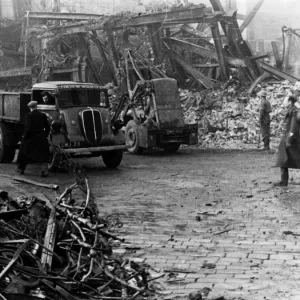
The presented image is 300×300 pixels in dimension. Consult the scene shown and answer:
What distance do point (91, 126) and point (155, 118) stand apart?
4.18 m

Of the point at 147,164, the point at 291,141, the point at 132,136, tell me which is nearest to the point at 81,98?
the point at 147,164

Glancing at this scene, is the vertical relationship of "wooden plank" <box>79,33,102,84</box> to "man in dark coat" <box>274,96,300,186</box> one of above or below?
above

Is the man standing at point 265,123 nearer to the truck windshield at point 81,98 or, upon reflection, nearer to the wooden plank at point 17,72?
the truck windshield at point 81,98

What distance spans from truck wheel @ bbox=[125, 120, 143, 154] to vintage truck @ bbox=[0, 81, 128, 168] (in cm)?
288

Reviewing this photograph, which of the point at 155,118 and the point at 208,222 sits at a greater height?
the point at 155,118

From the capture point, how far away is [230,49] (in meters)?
24.6

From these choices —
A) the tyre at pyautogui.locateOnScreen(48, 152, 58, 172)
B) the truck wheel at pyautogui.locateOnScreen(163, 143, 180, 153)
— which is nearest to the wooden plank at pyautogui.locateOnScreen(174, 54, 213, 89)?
the truck wheel at pyautogui.locateOnScreen(163, 143, 180, 153)

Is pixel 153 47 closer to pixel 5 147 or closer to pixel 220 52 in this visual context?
pixel 220 52

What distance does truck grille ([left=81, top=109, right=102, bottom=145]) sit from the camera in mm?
14400

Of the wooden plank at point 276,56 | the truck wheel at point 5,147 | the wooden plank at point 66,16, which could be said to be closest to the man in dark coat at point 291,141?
the truck wheel at point 5,147

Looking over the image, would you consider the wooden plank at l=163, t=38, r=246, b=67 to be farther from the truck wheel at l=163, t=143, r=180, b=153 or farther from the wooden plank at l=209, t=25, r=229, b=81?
the truck wheel at l=163, t=143, r=180, b=153

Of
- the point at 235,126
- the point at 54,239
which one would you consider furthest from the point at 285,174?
the point at 235,126

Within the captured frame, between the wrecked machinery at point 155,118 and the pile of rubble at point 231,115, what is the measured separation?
191 centimetres

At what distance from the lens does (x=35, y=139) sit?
43.8 feet
